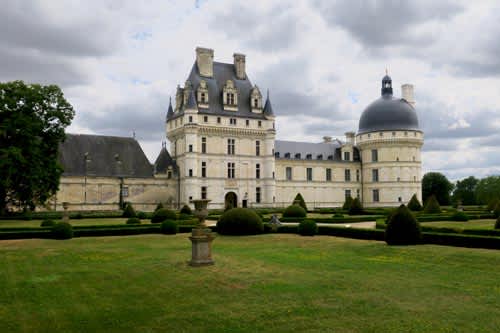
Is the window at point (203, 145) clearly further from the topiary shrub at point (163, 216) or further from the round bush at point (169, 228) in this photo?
the round bush at point (169, 228)

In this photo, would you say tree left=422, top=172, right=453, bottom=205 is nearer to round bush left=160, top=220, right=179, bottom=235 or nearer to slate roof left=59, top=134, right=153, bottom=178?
slate roof left=59, top=134, right=153, bottom=178

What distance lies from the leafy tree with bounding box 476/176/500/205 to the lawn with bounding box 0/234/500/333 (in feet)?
237

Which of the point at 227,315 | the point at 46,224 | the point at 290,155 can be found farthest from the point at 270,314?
the point at 290,155

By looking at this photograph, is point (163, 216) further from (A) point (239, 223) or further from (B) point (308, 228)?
(B) point (308, 228)

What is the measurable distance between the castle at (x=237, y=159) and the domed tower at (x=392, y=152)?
0.43ft

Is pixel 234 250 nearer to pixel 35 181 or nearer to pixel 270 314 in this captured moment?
pixel 270 314

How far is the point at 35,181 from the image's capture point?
33812mm

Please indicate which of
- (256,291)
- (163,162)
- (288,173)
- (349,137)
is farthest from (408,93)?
(256,291)

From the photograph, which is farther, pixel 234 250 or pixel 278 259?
pixel 234 250

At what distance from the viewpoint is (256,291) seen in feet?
34.4

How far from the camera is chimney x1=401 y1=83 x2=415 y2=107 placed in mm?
69312

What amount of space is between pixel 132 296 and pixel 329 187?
55.8m

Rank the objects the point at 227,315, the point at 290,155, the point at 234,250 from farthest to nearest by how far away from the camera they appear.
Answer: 1. the point at 290,155
2. the point at 234,250
3. the point at 227,315

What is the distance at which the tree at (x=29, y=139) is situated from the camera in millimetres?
32884
